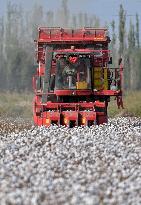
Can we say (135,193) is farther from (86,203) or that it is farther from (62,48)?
(62,48)

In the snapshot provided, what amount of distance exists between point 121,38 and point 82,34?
133ft

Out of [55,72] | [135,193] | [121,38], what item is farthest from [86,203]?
[121,38]

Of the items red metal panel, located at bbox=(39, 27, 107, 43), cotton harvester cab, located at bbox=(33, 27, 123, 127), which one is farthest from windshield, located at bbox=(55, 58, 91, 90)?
red metal panel, located at bbox=(39, 27, 107, 43)

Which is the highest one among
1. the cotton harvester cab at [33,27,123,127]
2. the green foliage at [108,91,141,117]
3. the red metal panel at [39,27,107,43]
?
the red metal panel at [39,27,107,43]

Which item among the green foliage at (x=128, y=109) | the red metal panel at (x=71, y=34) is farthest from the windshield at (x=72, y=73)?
the green foliage at (x=128, y=109)

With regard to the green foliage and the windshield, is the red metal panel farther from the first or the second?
the green foliage

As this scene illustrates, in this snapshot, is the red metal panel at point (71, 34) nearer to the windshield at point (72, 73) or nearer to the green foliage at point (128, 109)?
the windshield at point (72, 73)

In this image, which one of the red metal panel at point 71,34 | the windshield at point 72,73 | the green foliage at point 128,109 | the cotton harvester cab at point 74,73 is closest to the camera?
the cotton harvester cab at point 74,73

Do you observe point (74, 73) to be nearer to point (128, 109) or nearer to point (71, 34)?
point (71, 34)

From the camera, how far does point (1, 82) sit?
78812 mm

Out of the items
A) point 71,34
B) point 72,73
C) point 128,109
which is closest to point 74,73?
point 72,73

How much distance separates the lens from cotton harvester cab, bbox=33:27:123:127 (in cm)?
1991

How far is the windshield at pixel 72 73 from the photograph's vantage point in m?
20.5

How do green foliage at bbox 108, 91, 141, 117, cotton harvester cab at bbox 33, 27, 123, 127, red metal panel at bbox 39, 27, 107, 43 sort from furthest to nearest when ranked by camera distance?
green foliage at bbox 108, 91, 141, 117, red metal panel at bbox 39, 27, 107, 43, cotton harvester cab at bbox 33, 27, 123, 127
